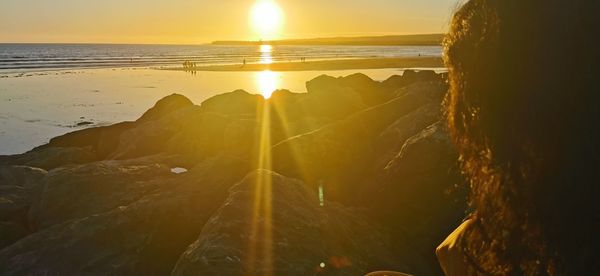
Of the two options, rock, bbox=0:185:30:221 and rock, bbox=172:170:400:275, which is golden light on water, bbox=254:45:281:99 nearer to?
rock, bbox=0:185:30:221

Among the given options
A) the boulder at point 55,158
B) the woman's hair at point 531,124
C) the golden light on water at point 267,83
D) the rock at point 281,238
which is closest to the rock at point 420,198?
the rock at point 281,238

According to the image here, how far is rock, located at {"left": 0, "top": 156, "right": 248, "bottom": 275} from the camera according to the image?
619cm

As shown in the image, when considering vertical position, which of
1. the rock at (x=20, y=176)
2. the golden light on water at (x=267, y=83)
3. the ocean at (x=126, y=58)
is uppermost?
the ocean at (x=126, y=58)

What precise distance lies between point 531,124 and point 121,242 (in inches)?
232

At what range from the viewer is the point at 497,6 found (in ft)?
5.76

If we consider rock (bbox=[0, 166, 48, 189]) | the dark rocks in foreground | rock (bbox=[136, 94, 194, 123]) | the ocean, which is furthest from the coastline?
the dark rocks in foreground

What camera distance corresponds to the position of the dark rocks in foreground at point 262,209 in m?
5.50

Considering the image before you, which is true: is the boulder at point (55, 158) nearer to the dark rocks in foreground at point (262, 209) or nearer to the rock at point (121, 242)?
the dark rocks in foreground at point (262, 209)

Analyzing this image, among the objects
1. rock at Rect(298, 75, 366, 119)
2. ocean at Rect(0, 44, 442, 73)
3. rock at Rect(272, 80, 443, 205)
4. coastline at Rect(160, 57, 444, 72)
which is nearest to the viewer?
rock at Rect(272, 80, 443, 205)

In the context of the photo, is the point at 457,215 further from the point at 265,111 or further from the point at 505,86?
the point at 265,111

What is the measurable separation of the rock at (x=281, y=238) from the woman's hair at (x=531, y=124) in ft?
10.9

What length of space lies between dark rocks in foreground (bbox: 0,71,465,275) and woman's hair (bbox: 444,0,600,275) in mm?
1781

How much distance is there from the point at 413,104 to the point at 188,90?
27.0 meters

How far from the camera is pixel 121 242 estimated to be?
6.54 metres
